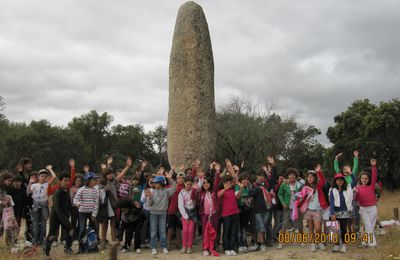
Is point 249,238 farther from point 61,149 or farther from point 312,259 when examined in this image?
point 61,149

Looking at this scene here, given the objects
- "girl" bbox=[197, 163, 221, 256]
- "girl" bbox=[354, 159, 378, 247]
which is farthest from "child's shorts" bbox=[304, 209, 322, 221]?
"girl" bbox=[197, 163, 221, 256]

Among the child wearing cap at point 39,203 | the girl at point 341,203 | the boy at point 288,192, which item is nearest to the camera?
the girl at point 341,203

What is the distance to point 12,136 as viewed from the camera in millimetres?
33344

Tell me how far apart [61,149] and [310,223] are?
31.7m

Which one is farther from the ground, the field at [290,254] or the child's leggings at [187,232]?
the child's leggings at [187,232]

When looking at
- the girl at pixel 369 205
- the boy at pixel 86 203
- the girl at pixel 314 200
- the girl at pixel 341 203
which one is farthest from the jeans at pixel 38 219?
the girl at pixel 369 205

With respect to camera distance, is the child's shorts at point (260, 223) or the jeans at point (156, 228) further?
the child's shorts at point (260, 223)

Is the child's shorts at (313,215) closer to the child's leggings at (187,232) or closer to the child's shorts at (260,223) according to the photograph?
the child's shorts at (260,223)

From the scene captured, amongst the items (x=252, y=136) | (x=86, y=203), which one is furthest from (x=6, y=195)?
(x=252, y=136)

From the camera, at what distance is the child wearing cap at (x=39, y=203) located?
25.5 feet

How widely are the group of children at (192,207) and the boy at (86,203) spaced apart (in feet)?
0.06
